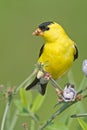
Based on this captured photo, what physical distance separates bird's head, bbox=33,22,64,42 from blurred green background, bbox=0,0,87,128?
2.13m

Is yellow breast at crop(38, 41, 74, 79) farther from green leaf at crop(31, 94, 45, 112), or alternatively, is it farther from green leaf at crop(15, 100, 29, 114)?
green leaf at crop(15, 100, 29, 114)

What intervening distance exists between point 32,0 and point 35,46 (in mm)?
1000

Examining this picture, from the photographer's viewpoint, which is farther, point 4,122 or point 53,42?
point 53,42

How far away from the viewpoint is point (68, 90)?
1.35 meters

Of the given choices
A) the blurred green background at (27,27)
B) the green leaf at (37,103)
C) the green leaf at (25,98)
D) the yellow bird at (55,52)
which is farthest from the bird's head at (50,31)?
the blurred green background at (27,27)

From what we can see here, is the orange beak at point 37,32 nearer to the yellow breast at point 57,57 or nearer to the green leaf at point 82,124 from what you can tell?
the yellow breast at point 57,57

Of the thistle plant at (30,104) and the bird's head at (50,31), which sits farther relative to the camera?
the bird's head at (50,31)

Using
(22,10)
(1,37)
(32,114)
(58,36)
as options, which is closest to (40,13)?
(22,10)

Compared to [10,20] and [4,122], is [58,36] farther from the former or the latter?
[10,20]

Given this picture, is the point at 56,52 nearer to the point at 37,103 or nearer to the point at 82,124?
the point at 37,103

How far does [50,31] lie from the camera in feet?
7.14

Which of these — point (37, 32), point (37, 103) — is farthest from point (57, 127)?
A: point (37, 32)

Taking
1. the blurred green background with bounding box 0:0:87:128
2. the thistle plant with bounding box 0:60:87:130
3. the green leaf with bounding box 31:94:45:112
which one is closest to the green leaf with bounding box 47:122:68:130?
the thistle plant with bounding box 0:60:87:130

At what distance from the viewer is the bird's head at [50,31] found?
2.11 m
